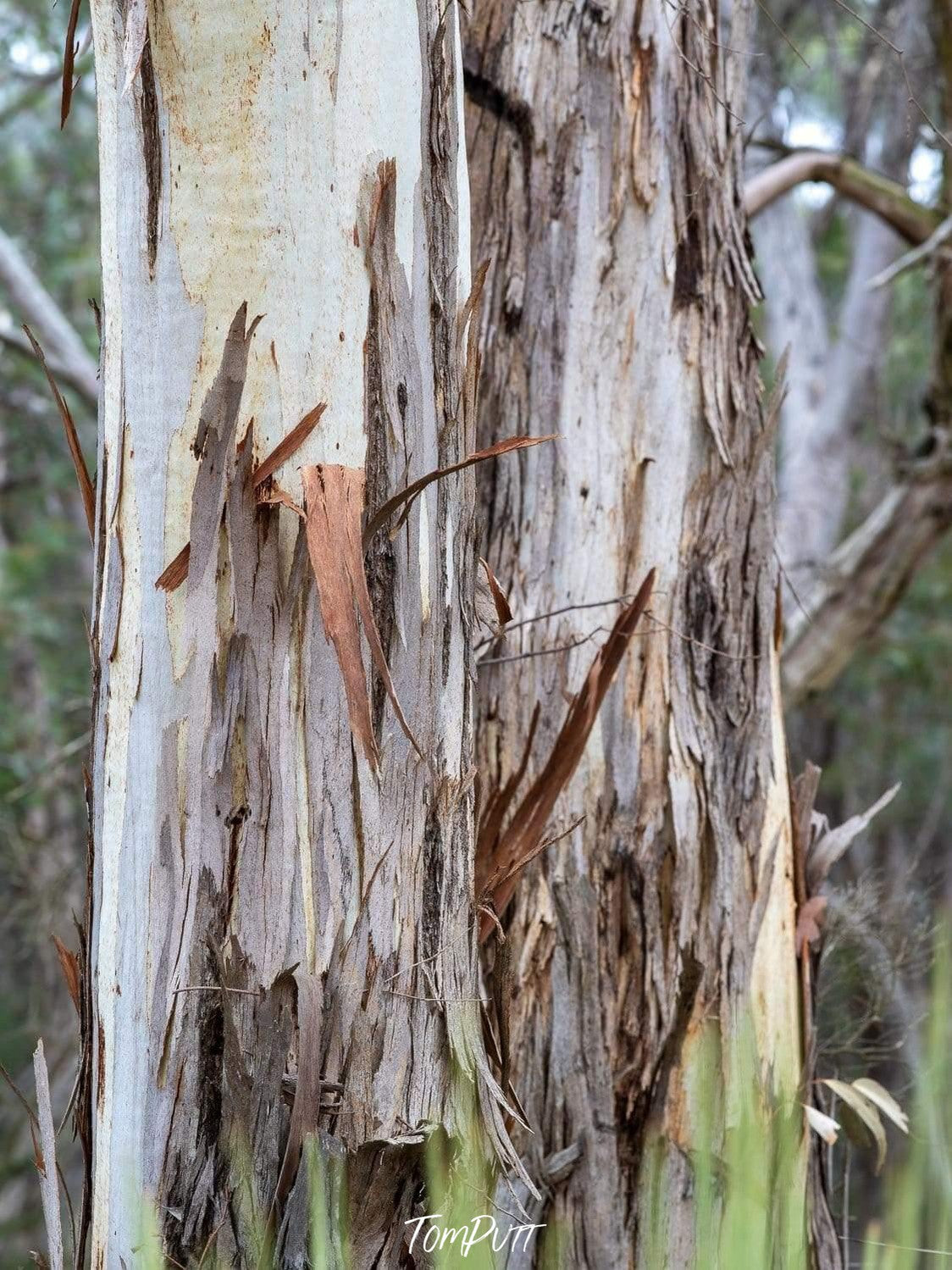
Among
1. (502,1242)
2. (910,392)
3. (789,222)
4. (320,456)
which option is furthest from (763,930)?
(910,392)

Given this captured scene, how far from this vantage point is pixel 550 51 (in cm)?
167

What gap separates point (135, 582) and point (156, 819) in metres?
0.20

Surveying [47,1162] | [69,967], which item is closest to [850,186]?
[69,967]

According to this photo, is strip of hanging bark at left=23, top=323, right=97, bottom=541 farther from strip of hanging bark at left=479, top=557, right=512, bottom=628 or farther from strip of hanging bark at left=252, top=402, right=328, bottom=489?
strip of hanging bark at left=479, top=557, right=512, bottom=628

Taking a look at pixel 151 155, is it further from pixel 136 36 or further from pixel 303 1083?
pixel 303 1083

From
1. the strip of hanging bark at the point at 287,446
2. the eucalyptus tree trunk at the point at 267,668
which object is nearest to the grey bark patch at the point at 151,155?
the eucalyptus tree trunk at the point at 267,668

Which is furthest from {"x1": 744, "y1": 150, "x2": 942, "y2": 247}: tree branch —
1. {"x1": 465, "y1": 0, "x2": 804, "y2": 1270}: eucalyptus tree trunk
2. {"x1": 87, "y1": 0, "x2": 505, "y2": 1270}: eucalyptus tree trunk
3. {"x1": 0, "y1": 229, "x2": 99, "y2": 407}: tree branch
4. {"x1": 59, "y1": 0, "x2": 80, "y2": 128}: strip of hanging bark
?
{"x1": 87, "y1": 0, "x2": 505, "y2": 1270}: eucalyptus tree trunk

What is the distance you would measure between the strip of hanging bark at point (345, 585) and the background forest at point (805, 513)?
4.08 ft

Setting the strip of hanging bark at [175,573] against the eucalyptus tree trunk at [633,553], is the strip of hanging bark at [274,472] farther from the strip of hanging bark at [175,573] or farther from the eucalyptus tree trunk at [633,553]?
the eucalyptus tree trunk at [633,553]

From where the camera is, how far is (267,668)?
98 cm

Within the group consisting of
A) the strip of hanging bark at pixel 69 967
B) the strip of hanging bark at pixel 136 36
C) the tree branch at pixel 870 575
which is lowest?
the strip of hanging bark at pixel 69 967

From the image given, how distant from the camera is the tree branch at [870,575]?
3629 mm

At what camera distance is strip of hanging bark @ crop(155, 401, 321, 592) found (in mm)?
981

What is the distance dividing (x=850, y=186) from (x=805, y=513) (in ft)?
6.59
